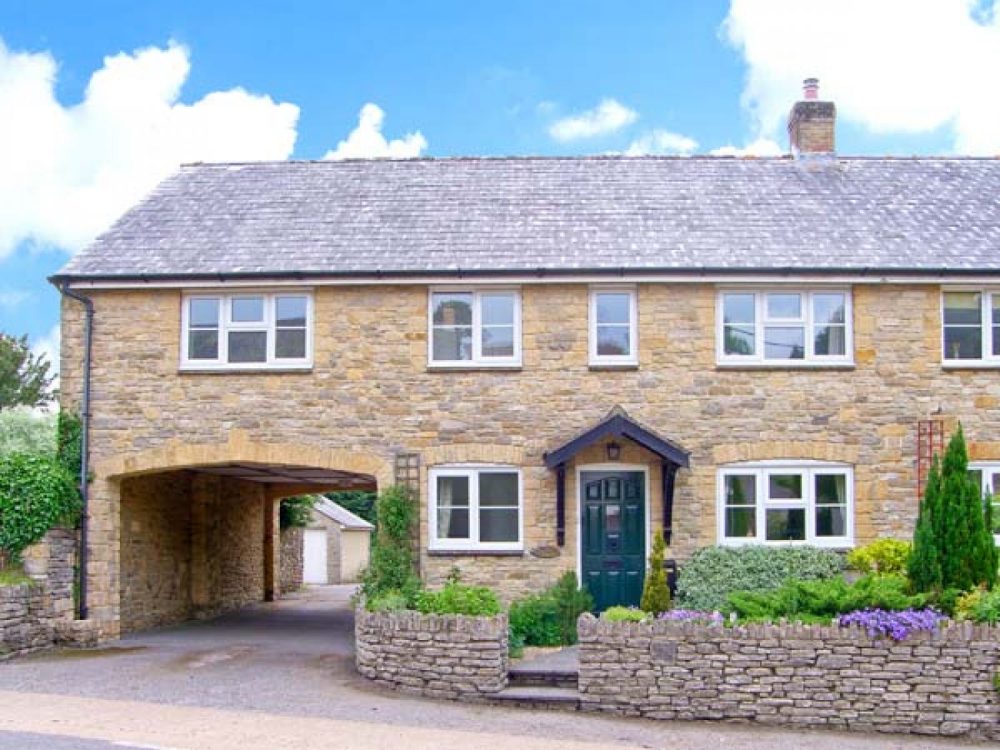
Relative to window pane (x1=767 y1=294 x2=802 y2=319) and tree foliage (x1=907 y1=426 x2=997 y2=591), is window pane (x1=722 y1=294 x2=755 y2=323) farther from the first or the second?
tree foliage (x1=907 y1=426 x2=997 y2=591)

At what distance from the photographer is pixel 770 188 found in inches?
874

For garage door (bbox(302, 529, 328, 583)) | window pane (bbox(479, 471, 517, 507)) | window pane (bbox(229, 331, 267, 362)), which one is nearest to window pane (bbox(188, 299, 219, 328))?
window pane (bbox(229, 331, 267, 362))

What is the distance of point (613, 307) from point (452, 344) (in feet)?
8.76

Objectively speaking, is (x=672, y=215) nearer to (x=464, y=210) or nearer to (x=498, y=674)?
(x=464, y=210)

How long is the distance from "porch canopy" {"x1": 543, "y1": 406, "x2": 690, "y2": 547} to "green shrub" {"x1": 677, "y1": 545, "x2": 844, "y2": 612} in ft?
2.51

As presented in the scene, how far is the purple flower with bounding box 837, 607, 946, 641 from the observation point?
546 inches

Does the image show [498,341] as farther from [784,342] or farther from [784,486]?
[784,486]

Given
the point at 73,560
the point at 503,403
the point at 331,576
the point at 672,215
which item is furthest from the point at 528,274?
the point at 331,576

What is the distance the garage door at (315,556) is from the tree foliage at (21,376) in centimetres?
1398

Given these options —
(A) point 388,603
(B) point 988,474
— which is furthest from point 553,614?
(B) point 988,474

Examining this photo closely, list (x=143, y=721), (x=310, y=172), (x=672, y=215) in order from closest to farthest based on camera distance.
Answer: (x=143, y=721)
(x=672, y=215)
(x=310, y=172)

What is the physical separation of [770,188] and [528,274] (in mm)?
5747

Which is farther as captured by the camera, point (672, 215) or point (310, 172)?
point (310, 172)

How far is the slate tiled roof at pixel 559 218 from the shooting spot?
1948 centimetres
